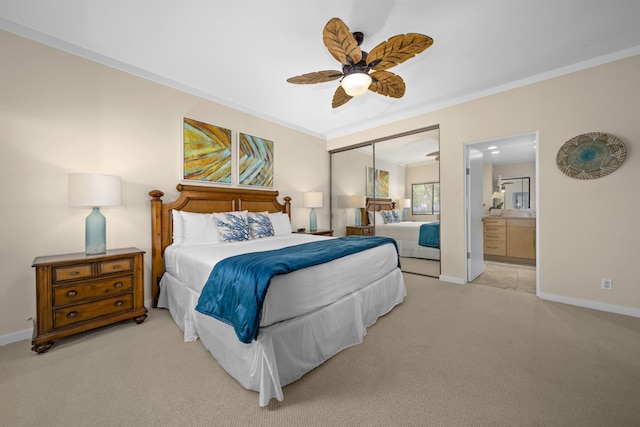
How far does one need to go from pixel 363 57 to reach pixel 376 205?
9.80 feet

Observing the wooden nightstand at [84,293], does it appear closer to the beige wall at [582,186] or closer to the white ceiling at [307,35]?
the white ceiling at [307,35]

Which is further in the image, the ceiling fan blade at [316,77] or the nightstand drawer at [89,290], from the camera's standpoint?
the ceiling fan blade at [316,77]

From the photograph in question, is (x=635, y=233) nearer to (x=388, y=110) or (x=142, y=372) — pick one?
(x=388, y=110)

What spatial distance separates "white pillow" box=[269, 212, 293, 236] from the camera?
12.6ft

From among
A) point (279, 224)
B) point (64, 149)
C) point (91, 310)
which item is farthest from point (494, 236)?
point (64, 149)

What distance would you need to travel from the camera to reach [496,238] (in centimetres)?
536

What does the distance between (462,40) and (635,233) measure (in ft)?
9.06

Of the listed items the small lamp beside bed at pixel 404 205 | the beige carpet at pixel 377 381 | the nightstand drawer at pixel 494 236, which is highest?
the small lamp beside bed at pixel 404 205

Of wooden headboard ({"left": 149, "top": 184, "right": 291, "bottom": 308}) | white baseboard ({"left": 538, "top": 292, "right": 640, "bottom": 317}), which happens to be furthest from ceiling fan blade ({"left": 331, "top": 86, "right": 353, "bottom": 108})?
white baseboard ({"left": 538, "top": 292, "right": 640, "bottom": 317})

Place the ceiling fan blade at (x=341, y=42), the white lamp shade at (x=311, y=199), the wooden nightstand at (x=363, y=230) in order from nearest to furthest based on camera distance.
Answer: the ceiling fan blade at (x=341, y=42) < the white lamp shade at (x=311, y=199) < the wooden nightstand at (x=363, y=230)

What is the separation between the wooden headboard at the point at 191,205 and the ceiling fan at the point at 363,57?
195 cm

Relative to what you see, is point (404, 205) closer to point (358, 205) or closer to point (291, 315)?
point (358, 205)

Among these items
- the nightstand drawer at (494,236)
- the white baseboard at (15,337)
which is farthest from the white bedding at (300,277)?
the nightstand drawer at (494,236)

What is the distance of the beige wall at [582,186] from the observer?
8.62 feet
